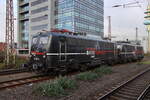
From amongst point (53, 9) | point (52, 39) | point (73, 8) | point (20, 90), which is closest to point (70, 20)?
point (73, 8)

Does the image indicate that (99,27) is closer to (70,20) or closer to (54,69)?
(70,20)

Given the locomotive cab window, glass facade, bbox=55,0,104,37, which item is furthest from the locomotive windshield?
glass facade, bbox=55,0,104,37

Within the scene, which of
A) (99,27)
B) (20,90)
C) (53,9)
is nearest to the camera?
(20,90)

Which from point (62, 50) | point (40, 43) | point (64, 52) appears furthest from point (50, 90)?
point (40, 43)

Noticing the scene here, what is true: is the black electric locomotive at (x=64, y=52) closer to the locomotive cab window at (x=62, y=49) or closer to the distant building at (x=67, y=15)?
the locomotive cab window at (x=62, y=49)

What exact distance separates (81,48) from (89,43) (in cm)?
154

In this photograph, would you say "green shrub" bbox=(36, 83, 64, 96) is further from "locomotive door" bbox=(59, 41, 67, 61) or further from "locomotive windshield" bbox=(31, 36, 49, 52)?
"locomotive door" bbox=(59, 41, 67, 61)

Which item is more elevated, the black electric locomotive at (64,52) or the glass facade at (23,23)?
the glass facade at (23,23)

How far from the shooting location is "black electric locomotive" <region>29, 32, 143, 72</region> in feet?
32.3

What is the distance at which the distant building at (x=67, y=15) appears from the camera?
4888 cm

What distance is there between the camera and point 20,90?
7141mm

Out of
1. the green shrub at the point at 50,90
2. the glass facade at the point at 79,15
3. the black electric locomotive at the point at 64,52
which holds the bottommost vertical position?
the green shrub at the point at 50,90

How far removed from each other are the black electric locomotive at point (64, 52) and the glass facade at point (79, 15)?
33.5m

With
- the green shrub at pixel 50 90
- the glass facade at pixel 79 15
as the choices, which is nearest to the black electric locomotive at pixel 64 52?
the green shrub at pixel 50 90
